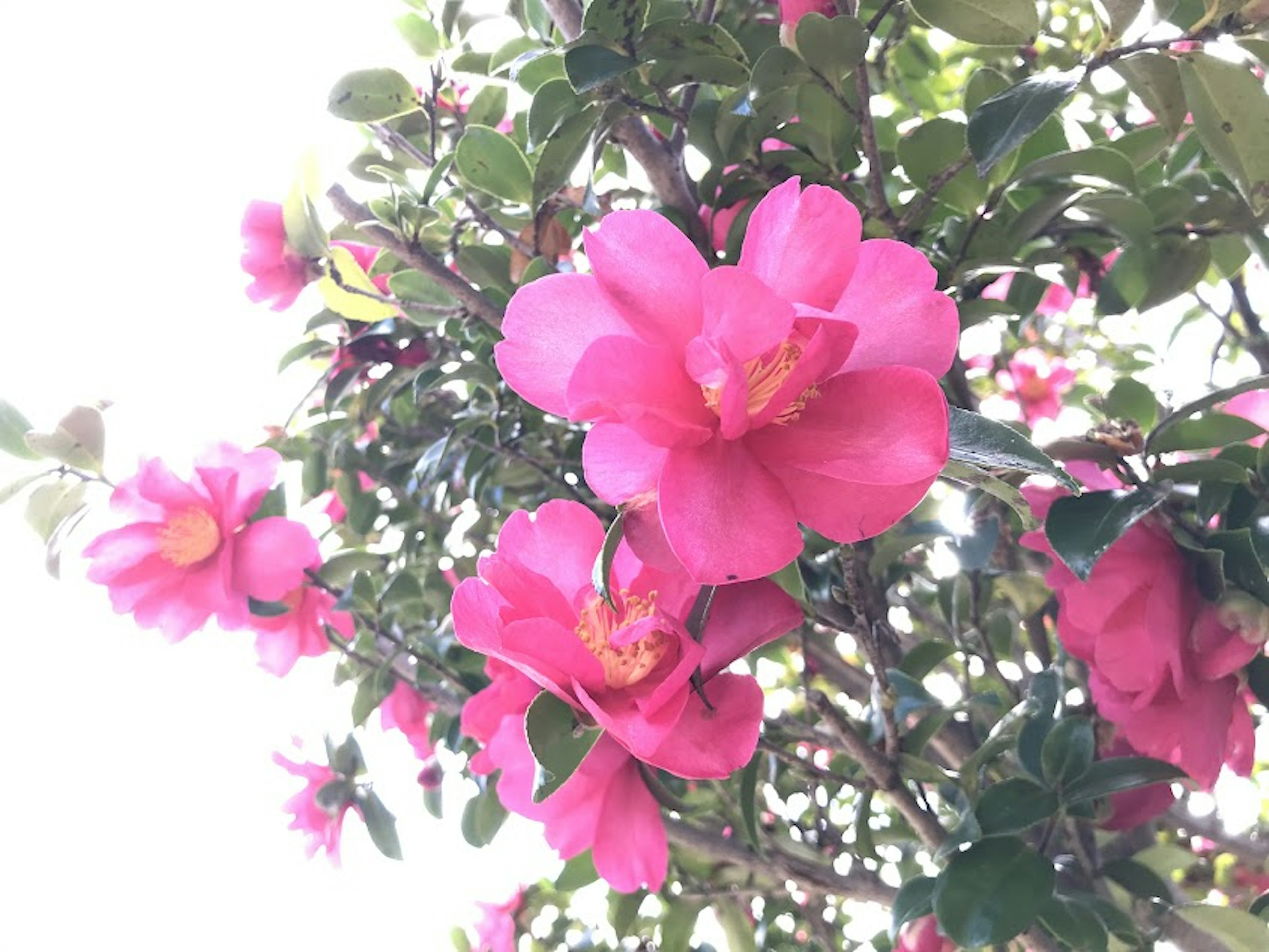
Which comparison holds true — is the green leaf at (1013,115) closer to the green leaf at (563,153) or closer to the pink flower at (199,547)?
the green leaf at (563,153)

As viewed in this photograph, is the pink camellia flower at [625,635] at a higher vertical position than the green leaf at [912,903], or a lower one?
higher

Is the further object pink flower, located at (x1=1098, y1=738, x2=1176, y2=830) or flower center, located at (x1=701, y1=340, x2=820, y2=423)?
pink flower, located at (x1=1098, y1=738, x2=1176, y2=830)

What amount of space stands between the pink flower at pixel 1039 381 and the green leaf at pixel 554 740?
1.39 meters

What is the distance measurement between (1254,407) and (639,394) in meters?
0.56

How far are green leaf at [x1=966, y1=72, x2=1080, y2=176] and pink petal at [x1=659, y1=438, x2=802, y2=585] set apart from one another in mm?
238

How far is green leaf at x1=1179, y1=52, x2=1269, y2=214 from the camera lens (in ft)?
1.84

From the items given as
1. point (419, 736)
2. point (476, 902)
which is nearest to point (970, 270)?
point (419, 736)

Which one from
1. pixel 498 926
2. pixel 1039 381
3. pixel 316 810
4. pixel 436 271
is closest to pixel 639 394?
pixel 436 271

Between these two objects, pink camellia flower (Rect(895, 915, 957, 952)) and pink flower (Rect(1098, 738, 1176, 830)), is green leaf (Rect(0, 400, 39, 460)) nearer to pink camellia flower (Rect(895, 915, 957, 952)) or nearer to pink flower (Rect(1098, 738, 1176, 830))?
pink camellia flower (Rect(895, 915, 957, 952))

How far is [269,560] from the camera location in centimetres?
92

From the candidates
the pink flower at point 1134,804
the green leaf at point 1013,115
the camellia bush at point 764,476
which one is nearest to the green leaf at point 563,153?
the camellia bush at point 764,476

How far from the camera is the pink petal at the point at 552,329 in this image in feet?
1.39

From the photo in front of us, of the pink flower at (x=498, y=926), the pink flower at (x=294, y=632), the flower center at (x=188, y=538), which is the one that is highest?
the flower center at (x=188, y=538)

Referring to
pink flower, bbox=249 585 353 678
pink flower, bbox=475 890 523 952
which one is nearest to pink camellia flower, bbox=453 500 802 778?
pink flower, bbox=249 585 353 678
